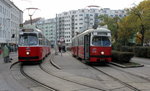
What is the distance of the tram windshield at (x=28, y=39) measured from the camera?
67.2 ft

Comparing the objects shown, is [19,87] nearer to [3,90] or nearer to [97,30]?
[3,90]

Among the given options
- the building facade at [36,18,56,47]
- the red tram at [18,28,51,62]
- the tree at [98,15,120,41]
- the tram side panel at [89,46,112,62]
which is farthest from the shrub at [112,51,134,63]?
the building facade at [36,18,56,47]

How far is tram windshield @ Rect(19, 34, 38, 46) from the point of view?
20469 mm

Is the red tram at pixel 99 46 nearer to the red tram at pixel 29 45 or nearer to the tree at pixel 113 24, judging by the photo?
the red tram at pixel 29 45

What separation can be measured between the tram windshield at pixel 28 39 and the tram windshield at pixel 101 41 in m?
4.98

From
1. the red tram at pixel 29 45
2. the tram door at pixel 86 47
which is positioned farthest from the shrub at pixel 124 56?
the red tram at pixel 29 45

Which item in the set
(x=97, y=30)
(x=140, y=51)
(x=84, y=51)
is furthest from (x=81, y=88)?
(x=140, y=51)

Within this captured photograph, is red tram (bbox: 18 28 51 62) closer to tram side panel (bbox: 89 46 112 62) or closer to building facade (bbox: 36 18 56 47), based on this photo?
tram side panel (bbox: 89 46 112 62)

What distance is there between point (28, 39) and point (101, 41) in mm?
6135

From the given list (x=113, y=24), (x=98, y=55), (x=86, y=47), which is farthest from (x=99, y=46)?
(x=113, y=24)

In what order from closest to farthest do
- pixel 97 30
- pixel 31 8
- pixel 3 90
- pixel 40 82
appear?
1. pixel 3 90
2. pixel 40 82
3. pixel 97 30
4. pixel 31 8

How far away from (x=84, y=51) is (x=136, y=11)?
26422 millimetres

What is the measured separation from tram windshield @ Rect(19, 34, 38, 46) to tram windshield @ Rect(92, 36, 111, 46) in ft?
16.3

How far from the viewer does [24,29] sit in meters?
20.9
